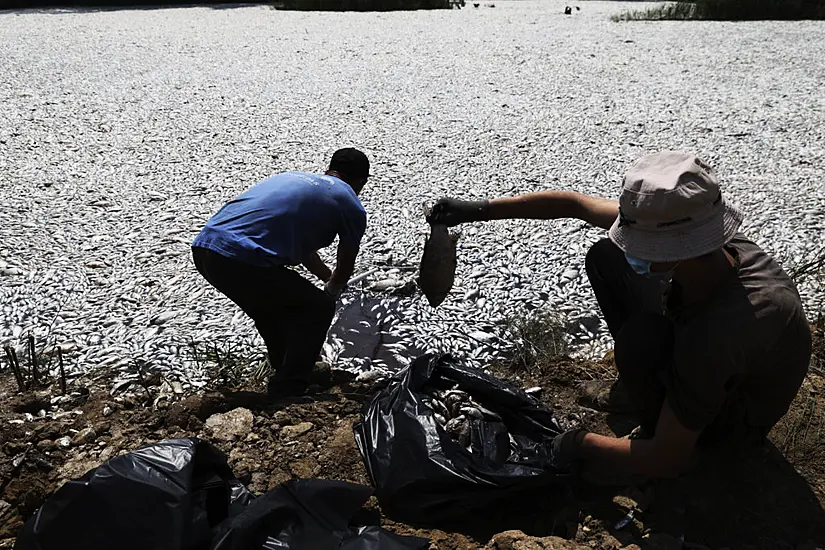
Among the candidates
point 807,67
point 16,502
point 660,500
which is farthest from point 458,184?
point 807,67

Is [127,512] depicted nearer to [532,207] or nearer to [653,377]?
[653,377]

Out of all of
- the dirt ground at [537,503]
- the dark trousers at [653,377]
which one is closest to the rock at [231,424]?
the dirt ground at [537,503]

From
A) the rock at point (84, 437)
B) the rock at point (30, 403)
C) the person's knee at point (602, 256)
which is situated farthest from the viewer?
the rock at point (30, 403)

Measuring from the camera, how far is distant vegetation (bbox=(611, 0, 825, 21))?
1143 centimetres

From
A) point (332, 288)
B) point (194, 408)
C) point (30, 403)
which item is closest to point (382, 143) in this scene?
point (332, 288)

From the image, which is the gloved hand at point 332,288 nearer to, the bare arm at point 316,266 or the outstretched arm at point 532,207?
the bare arm at point 316,266

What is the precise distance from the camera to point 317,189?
9.76 feet

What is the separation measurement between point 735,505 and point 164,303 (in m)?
2.68

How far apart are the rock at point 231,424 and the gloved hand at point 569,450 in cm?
112

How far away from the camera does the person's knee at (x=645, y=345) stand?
2.14 meters

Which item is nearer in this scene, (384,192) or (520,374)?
(520,374)

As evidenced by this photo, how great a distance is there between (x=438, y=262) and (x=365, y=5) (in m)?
11.3

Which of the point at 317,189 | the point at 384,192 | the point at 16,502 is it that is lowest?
the point at 16,502

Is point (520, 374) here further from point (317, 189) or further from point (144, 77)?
point (144, 77)
